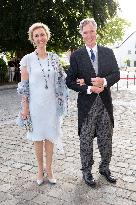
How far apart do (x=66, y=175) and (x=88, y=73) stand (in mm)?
1784

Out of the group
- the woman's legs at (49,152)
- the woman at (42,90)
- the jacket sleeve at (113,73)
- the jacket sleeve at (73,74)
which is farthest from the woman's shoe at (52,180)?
the jacket sleeve at (113,73)

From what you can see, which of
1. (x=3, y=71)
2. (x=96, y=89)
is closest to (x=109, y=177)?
(x=96, y=89)

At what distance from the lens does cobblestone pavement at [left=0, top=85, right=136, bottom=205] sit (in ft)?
16.1

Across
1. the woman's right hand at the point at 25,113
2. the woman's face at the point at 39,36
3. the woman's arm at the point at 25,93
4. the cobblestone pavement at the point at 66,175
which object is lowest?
the cobblestone pavement at the point at 66,175

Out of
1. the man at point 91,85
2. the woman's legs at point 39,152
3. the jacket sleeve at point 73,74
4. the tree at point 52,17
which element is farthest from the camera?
the tree at point 52,17

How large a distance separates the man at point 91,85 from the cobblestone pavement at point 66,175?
340 millimetres

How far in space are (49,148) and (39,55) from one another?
1419mm

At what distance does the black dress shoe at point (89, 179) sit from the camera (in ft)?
17.2

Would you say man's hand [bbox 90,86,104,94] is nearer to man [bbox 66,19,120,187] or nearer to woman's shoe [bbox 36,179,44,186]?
man [bbox 66,19,120,187]

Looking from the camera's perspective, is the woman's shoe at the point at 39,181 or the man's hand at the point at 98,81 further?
the woman's shoe at the point at 39,181

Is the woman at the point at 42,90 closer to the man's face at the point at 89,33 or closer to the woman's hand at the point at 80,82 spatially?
the woman's hand at the point at 80,82

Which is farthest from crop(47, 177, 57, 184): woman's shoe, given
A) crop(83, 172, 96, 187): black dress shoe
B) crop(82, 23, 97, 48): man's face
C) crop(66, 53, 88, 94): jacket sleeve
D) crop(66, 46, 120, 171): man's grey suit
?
crop(82, 23, 97, 48): man's face

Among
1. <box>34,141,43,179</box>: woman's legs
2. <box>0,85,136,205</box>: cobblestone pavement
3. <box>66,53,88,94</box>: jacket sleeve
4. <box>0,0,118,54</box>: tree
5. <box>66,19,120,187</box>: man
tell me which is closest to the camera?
<box>0,85,136,205</box>: cobblestone pavement

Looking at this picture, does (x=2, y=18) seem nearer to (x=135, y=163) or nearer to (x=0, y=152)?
(x=0, y=152)
